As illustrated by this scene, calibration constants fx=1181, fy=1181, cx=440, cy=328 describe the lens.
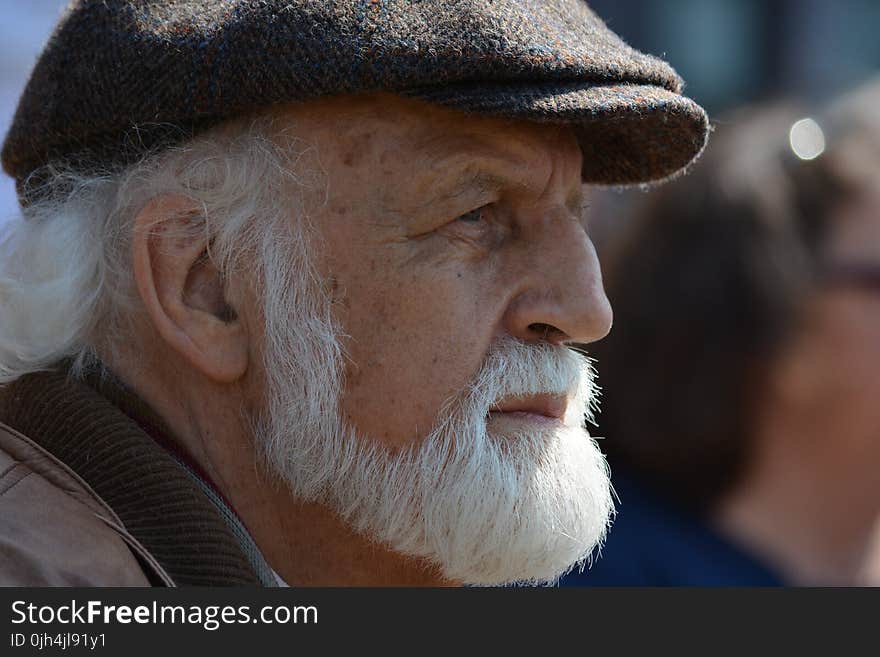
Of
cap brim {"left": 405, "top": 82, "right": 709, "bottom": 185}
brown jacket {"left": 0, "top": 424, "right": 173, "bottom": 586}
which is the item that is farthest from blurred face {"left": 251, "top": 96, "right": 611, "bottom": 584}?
brown jacket {"left": 0, "top": 424, "right": 173, "bottom": 586}

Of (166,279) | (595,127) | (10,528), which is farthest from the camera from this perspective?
(595,127)

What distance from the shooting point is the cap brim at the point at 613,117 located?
207 centimetres

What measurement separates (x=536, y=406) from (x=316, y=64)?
77cm

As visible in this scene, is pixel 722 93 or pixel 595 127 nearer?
pixel 595 127

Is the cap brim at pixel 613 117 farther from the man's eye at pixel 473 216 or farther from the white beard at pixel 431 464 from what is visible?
the white beard at pixel 431 464

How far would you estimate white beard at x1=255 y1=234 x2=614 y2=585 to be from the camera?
2.17 meters

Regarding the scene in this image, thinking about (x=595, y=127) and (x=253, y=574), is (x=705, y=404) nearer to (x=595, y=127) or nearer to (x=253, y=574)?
(x=595, y=127)

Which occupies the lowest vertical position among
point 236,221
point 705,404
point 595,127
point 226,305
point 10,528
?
point 705,404

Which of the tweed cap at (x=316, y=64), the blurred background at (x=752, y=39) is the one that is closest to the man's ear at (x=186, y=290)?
the tweed cap at (x=316, y=64)

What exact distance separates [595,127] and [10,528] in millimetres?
1379

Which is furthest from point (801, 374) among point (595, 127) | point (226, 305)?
point (226, 305)

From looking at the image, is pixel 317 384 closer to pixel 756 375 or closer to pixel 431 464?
pixel 431 464

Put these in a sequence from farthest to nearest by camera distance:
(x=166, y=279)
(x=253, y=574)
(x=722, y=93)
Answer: (x=722, y=93)
(x=166, y=279)
(x=253, y=574)

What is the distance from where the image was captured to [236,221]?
→ 223 centimetres
